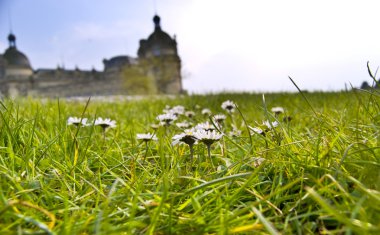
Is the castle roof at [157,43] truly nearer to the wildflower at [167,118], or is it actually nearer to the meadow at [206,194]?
the wildflower at [167,118]

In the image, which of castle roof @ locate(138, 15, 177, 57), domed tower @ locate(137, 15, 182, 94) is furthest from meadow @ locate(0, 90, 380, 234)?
castle roof @ locate(138, 15, 177, 57)

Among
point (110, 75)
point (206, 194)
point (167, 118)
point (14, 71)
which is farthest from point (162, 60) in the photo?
point (206, 194)

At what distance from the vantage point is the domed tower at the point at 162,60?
28.4 meters

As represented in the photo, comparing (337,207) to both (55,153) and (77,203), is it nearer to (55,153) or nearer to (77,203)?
(77,203)

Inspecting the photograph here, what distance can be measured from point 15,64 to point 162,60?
17558mm

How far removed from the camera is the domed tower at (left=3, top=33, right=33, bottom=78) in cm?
3309

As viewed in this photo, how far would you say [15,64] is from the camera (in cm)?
3403

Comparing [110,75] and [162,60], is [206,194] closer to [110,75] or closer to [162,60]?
[162,60]

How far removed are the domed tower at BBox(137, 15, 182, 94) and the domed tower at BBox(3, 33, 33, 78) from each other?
1324cm

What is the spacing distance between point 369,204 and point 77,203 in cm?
65

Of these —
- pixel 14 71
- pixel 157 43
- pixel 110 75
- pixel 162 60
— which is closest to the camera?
pixel 162 60

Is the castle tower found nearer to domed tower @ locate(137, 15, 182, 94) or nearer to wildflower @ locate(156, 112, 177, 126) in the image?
domed tower @ locate(137, 15, 182, 94)

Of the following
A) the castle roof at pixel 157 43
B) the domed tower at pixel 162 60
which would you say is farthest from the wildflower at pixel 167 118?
the castle roof at pixel 157 43

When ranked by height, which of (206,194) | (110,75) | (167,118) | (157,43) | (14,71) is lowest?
(206,194)
